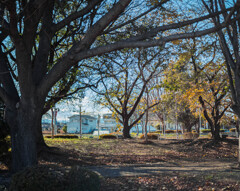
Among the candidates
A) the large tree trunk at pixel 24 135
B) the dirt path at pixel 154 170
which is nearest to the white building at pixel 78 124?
the dirt path at pixel 154 170

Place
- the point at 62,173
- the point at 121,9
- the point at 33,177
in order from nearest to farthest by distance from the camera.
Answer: the point at 33,177, the point at 62,173, the point at 121,9

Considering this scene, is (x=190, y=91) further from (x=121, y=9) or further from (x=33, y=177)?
(x=33, y=177)

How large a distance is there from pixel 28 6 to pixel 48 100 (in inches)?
260

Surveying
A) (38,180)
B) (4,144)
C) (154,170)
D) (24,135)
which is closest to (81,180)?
(38,180)

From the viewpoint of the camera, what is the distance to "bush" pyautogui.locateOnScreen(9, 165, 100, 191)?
413 cm

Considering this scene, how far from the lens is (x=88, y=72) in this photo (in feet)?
43.9

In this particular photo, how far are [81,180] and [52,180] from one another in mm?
517

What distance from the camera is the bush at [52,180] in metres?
4.13

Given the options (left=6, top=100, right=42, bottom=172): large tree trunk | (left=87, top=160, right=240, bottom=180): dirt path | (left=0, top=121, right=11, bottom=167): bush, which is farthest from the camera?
(left=0, top=121, right=11, bottom=167): bush

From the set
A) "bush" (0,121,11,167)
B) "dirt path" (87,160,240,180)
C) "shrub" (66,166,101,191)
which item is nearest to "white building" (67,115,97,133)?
"bush" (0,121,11,167)

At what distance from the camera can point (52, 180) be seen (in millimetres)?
4203

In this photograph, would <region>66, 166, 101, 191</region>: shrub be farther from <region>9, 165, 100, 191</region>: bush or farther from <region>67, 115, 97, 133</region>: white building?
<region>67, 115, 97, 133</region>: white building

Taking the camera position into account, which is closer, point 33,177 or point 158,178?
point 33,177

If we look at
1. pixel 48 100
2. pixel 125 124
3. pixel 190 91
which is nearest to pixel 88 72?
pixel 48 100
